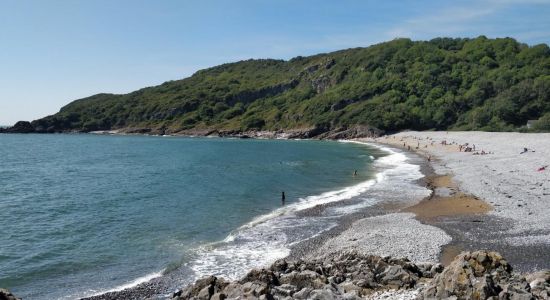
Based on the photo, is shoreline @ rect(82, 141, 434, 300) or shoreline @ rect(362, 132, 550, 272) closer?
shoreline @ rect(82, 141, 434, 300)

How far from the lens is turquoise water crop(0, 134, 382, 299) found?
24.7 meters

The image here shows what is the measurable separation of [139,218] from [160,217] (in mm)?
1674

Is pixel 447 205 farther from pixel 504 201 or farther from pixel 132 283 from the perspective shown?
pixel 132 283

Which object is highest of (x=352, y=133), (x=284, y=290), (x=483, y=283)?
(x=352, y=133)

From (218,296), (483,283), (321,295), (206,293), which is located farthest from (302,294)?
(483,283)

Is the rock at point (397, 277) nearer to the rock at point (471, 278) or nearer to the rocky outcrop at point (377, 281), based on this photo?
the rocky outcrop at point (377, 281)

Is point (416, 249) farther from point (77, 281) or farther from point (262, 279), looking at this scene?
point (77, 281)

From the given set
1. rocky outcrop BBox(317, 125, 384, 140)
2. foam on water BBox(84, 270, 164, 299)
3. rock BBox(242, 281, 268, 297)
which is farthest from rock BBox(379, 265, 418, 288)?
rocky outcrop BBox(317, 125, 384, 140)

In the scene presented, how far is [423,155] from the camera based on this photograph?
82438 millimetres

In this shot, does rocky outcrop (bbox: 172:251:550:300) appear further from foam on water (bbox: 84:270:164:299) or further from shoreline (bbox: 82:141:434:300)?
foam on water (bbox: 84:270:164:299)

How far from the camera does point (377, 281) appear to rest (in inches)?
676

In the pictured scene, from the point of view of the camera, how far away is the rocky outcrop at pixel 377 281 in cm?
1368

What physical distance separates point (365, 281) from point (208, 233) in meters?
17.1

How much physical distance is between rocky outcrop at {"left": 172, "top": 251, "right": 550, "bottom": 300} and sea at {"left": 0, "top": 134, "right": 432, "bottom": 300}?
20.5 feet
